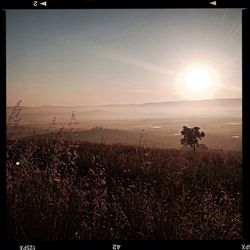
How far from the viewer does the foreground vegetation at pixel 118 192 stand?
10.8ft

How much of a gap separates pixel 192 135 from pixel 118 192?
0.86 m

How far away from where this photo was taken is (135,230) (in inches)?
129

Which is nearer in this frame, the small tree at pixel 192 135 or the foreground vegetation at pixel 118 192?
the foreground vegetation at pixel 118 192

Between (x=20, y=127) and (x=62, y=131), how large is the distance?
0.38m

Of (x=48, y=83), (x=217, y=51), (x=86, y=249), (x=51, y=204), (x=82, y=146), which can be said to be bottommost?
(x=86, y=249)

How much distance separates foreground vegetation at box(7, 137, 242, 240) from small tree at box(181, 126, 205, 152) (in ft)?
0.37

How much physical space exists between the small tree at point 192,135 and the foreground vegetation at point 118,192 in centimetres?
11

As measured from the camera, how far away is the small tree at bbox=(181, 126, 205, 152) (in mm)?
3420

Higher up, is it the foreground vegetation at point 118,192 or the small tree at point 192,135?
the small tree at point 192,135
